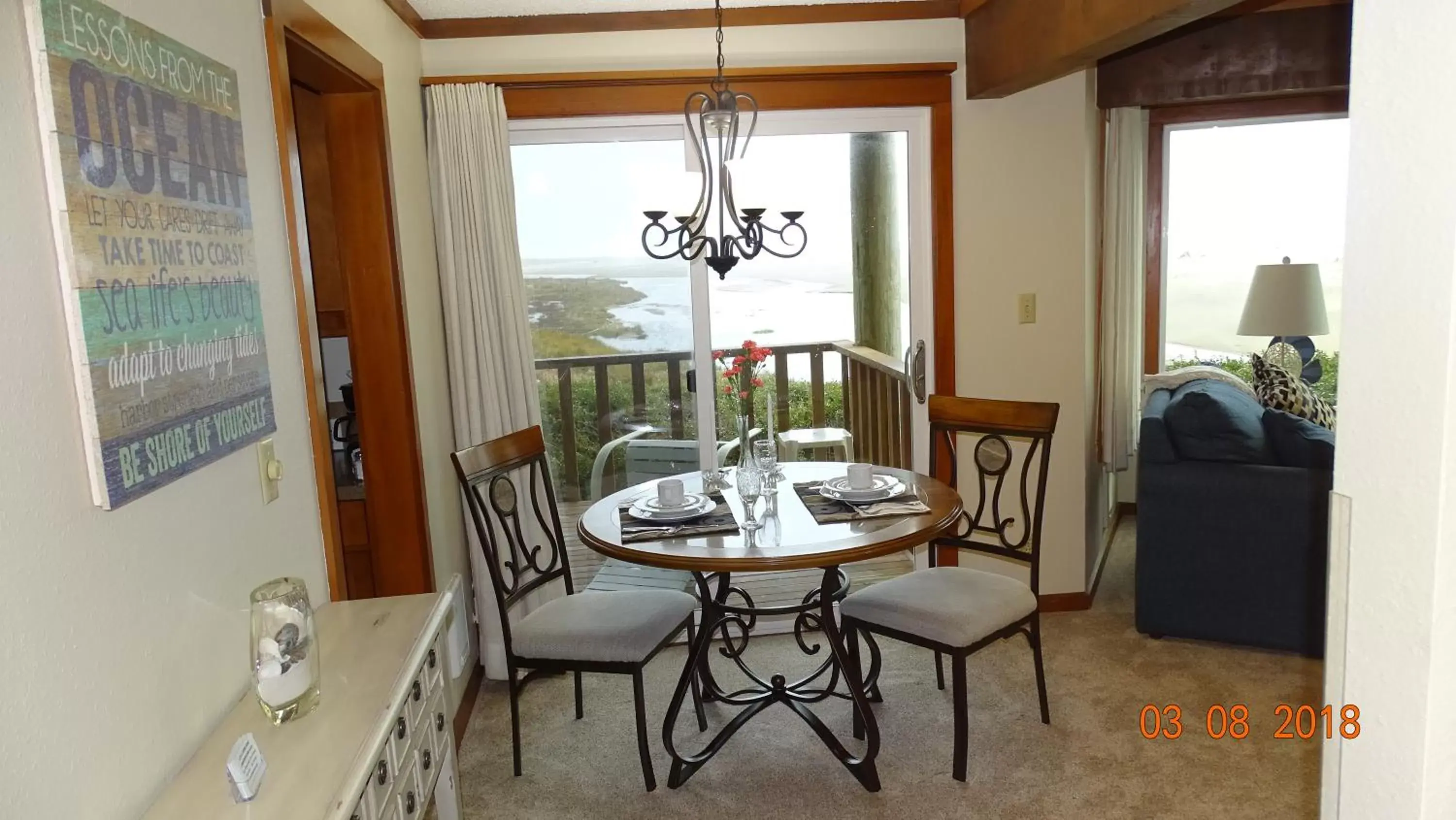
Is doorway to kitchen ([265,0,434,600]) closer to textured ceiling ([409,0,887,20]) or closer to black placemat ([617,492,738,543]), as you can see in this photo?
textured ceiling ([409,0,887,20])

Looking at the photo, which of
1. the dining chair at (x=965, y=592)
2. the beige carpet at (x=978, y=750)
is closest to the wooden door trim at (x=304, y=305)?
the beige carpet at (x=978, y=750)

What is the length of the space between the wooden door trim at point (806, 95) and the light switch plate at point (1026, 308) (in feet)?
0.83

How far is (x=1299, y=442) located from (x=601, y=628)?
2379mm

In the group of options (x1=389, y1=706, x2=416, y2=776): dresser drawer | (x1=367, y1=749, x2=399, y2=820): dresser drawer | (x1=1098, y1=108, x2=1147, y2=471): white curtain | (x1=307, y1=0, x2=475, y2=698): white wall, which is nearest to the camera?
(x1=367, y1=749, x2=399, y2=820): dresser drawer

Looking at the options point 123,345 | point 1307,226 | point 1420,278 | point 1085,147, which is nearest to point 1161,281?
point 1307,226

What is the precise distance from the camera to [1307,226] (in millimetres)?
4859

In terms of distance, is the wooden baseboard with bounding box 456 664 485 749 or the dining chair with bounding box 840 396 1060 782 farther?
the wooden baseboard with bounding box 456 664 485 749

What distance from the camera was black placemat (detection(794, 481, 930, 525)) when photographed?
2.60 metres

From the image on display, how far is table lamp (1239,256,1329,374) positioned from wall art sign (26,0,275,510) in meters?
4.21

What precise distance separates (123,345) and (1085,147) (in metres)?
3.39

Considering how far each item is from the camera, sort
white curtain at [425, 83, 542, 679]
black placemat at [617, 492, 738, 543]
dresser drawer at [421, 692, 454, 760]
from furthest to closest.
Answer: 1. white curtain at [425, 83, 542, 679]
2. black placemat at [617, 492, 738, 543]
3. dresser drawer at [421, 692, 454, 760]

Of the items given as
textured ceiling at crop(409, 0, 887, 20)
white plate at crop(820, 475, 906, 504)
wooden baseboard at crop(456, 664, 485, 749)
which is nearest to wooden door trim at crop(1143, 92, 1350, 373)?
textured ceiling at crop(409, 0, 887, 20)

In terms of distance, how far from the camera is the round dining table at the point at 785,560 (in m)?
2.38
